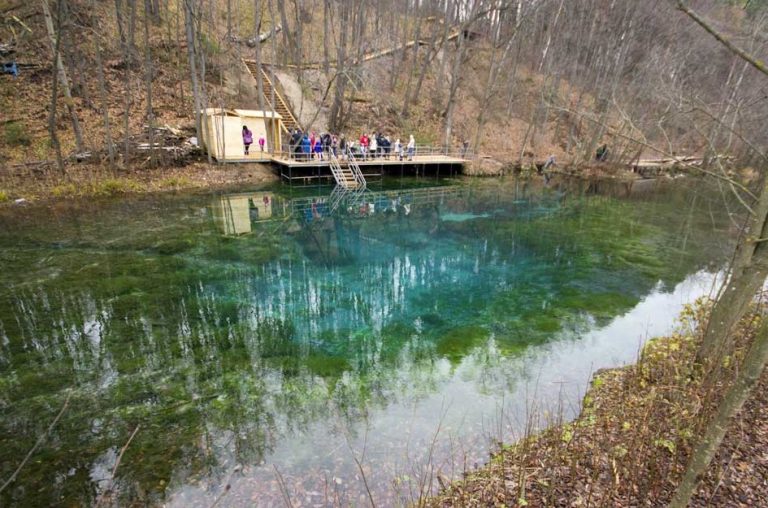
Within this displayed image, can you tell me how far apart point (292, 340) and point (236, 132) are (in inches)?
680

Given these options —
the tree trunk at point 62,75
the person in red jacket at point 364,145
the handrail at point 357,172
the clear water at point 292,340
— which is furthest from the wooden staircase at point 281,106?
the clear water at point 292,340

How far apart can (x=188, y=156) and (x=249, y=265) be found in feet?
41.3

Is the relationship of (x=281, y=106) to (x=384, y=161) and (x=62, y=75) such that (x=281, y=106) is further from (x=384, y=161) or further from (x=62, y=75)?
(x=62, y=75)

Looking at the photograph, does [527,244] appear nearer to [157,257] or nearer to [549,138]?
[157,257]

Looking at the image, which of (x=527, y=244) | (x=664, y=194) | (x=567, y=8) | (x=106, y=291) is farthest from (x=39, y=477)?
(x=567, y=8)

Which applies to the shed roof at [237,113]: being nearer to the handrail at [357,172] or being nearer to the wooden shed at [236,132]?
the wooden shed at [236,132]

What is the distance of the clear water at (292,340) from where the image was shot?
5.21m

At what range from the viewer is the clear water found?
5.21 meters

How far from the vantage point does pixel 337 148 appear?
80.2 feet

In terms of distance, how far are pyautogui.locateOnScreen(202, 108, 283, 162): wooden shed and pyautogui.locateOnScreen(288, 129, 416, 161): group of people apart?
4.05ft

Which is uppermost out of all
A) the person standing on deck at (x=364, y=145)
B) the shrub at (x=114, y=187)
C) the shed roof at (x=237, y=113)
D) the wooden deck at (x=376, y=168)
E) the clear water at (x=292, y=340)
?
the shed roof at (x=237, y=113)

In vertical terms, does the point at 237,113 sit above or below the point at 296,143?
above

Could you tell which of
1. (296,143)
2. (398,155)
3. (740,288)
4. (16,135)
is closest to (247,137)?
(296,143)

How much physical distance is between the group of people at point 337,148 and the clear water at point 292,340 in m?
7.60
